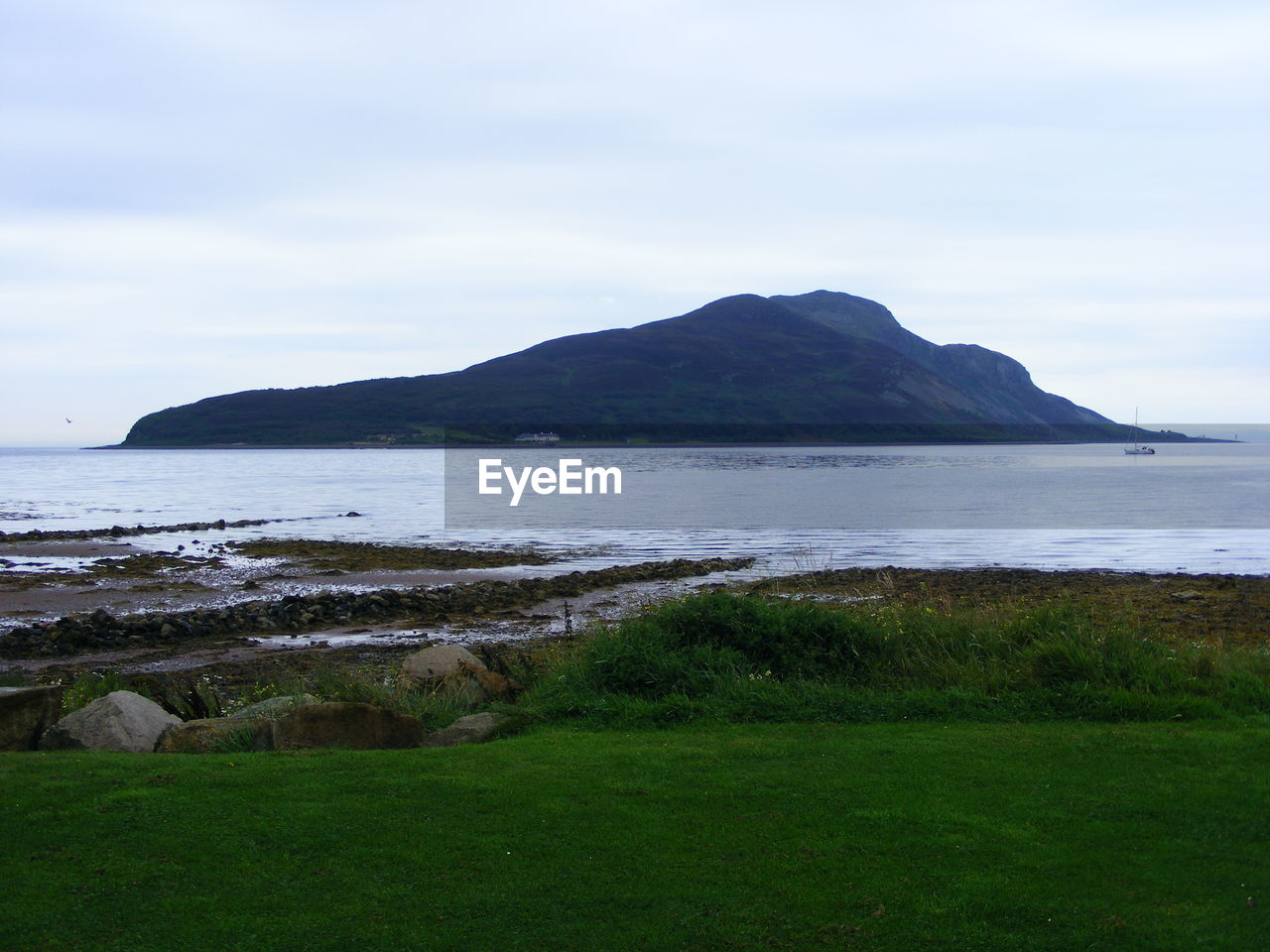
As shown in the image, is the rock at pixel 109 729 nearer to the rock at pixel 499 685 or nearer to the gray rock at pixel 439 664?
the gray rock at pixel 439 664

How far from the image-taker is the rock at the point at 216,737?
8.55m

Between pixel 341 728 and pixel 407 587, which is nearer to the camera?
pixel 341 728

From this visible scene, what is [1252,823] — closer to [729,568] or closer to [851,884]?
[851,884]

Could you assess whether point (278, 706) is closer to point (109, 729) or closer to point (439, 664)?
point (109, 729)

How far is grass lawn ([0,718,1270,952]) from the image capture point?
4.93 meters

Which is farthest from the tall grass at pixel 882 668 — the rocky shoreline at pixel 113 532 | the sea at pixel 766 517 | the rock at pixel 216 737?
the rocky shoreline at pixel 113 532

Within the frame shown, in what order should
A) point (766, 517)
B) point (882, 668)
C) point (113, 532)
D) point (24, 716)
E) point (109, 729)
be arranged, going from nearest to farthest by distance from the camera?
1. point (24, 716)
2. point (109, 729)
3. point (882, 668)
4. point (113, 532)
5. point (766, 517)

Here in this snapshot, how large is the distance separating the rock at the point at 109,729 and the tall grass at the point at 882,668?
327 cm

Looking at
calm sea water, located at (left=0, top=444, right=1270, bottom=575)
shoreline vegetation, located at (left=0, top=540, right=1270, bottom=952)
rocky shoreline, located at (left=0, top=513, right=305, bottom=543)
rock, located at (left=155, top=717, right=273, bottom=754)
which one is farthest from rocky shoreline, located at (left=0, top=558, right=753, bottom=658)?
rocky shoreline, located at (left=0, top=513, right=305, bottom=543)

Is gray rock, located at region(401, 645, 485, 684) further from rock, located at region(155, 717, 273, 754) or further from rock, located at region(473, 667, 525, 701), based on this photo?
rock, located at region(155, 717, 273, 754)

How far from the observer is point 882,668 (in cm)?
1062

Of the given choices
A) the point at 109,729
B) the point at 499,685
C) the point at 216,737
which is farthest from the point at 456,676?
the point at 109,729

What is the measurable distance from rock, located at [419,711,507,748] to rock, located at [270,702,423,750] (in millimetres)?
197

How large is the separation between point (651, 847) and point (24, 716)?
563 centimetres
